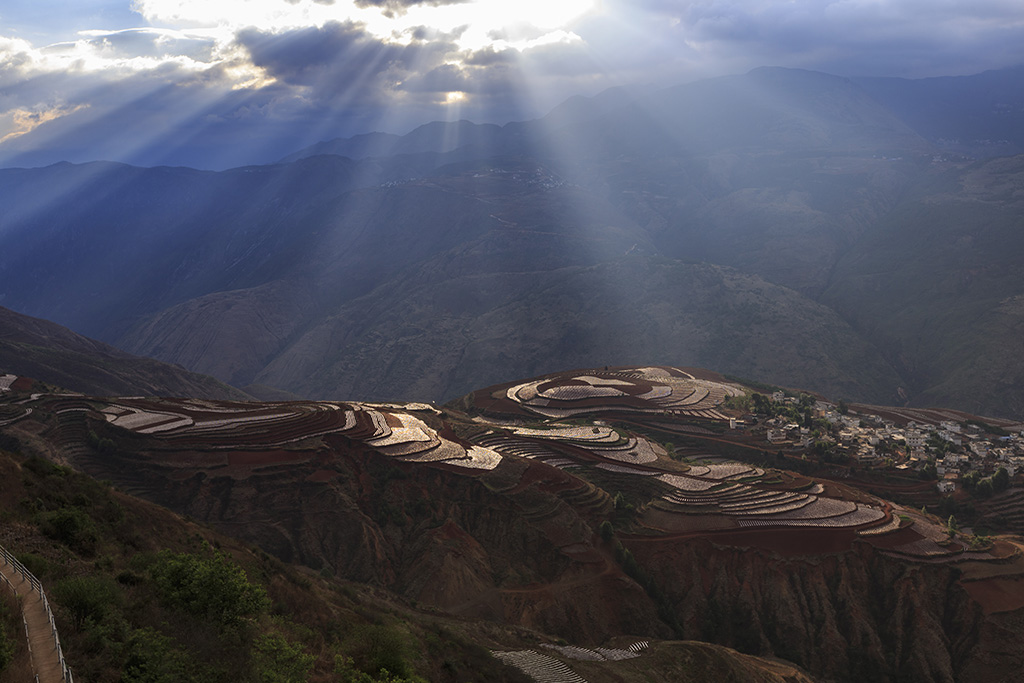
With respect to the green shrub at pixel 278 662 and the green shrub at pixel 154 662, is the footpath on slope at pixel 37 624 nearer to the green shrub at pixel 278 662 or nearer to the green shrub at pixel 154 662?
the green shrub at pixel 154 662

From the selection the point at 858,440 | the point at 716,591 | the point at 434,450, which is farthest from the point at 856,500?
the point at 434,450

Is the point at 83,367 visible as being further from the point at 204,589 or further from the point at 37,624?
the point at 37,624

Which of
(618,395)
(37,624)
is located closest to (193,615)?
(37,624)

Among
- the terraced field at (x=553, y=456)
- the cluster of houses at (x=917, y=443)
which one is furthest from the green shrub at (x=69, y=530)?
the cluster of houses at (x=917, y=443)

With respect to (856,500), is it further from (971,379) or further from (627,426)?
Answer: (971,379)

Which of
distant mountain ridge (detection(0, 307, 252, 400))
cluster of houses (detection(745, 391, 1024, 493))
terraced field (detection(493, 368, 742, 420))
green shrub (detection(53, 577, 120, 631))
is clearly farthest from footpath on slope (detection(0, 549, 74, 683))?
distant mountain ridge (detection(0, 307, 252, 400))
